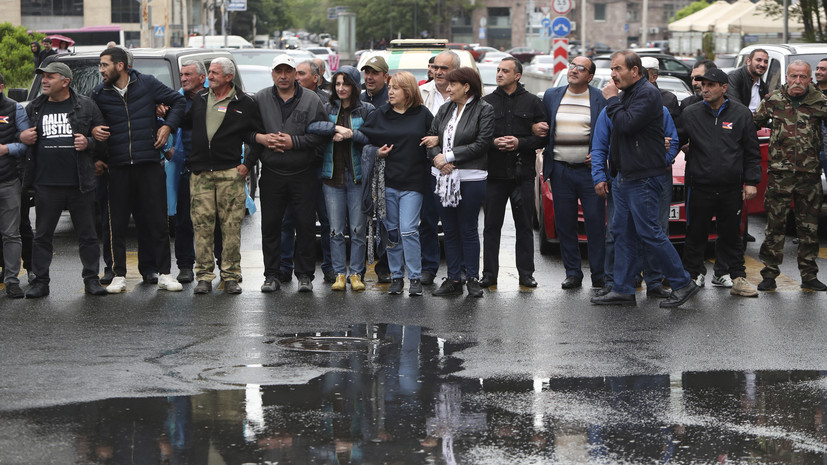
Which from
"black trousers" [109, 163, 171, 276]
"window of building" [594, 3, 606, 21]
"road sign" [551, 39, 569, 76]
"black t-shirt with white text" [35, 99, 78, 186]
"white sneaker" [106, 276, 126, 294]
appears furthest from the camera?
"window of building" [594, 3, 606, 21]

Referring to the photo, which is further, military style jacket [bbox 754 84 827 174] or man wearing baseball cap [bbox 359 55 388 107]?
man wearing baseball cap [bbox 359 55 388 107]

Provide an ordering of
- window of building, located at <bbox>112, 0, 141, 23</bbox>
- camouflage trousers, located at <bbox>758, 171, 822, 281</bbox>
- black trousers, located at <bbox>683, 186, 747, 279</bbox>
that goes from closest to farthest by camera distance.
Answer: black trousers, located at <bbox>683, 186, 747, 279</bbox>, camouflage trousers, located at <bbox>758, 171, 822, 281</bbox>, window of building, located at <bbox>112, 0, 141, 23</bbox>

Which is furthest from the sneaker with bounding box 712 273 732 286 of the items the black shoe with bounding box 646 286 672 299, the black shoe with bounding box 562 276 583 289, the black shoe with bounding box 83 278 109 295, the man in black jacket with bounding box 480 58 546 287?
the black shoe with bounding box 83 278 109 295

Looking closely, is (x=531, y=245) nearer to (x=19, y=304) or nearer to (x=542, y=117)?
(x=542, y=117)

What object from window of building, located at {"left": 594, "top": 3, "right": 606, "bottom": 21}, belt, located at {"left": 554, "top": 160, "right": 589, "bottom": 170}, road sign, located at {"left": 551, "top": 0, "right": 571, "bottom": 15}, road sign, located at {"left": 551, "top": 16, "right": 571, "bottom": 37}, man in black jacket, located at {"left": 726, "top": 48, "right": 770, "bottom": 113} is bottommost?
belt, located at {"left": 554, "top": 160, "right": 589, "bottom": 170}

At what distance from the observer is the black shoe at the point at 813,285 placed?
10.7 m

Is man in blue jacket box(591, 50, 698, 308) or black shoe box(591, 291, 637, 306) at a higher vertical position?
man in blue jacket box(591, 50, 698, 308)

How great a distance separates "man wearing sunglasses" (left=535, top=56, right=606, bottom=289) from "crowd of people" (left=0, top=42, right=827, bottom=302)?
1 centimetres

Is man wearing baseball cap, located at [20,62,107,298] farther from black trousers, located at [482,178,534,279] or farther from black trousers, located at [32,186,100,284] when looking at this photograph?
black trousers, located at [482,178,534,279]

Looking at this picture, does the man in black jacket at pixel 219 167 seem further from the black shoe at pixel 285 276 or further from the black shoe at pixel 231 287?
the black shoe at pixel 285 276

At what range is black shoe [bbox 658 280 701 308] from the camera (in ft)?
32.7

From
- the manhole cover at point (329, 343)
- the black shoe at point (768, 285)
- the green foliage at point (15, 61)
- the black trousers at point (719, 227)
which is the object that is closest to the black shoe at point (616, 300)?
the black trousers at point (719, 227)

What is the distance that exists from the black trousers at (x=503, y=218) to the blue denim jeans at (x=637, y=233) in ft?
2.92

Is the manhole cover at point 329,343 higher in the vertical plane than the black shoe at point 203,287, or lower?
lower
